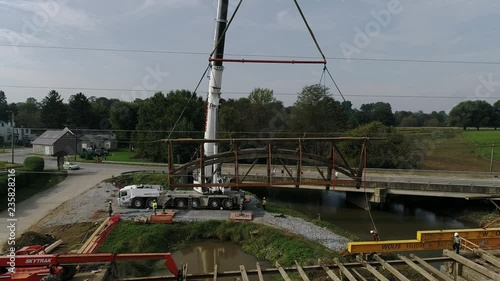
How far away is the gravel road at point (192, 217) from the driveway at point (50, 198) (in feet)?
3.37

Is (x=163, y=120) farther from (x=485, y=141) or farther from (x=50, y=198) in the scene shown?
(x=485, y=141)

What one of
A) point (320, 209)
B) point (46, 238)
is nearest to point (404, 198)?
point (320, 209)

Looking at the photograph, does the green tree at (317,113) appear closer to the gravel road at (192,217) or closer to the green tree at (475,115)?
the gravel road at (192,217)

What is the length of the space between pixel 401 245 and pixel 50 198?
85.1ft

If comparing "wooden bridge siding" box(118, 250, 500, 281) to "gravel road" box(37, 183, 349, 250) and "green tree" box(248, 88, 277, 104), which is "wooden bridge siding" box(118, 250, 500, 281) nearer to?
"gravel road" box(37, 183, 349, 250)

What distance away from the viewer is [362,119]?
243 feet

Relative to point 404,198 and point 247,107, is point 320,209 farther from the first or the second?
point 247,107

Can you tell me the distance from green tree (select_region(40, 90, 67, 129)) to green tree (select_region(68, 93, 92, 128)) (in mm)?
3345

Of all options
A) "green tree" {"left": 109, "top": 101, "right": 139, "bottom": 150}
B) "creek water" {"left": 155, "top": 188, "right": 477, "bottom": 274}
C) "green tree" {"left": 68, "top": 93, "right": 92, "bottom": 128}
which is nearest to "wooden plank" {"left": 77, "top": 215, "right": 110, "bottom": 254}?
"creek water" {"left": 155, "top": 188, "right": 477, "bottom": 274}

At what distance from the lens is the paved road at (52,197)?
2088cm

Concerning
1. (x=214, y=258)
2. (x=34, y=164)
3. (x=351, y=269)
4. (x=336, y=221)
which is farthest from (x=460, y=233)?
(x=34, y=164)

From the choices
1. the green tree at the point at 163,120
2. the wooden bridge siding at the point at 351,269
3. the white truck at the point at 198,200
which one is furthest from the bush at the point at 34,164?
the wooden bridge siding at the point at 351,269

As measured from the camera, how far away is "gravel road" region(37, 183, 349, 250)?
740 inches

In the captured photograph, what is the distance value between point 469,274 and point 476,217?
20.8 meters
